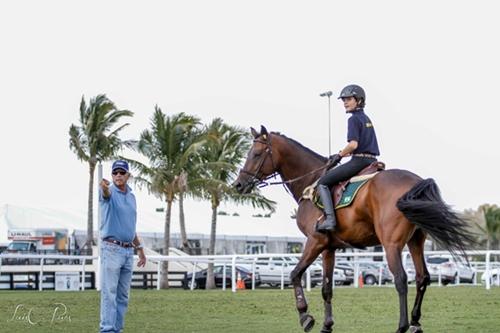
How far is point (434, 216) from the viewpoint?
1284 cm

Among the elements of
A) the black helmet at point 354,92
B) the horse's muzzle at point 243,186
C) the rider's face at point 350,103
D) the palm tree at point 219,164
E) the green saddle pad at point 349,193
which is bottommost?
the green saddle pad at point 349,193

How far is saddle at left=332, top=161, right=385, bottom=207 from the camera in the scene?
13773 millimetres

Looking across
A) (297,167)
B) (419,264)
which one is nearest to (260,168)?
(297,167)

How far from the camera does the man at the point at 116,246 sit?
40.2 feet

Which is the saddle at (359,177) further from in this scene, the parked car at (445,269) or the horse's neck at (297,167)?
the parked car at (445,269)

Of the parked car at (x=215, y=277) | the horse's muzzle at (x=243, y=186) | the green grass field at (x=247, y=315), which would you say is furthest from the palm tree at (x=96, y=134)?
the horse's muzzle at (x=243, y=186)

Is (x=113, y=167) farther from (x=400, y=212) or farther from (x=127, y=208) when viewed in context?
(x=400, y=212)

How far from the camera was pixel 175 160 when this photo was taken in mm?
50000

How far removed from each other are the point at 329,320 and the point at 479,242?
7.47 ft

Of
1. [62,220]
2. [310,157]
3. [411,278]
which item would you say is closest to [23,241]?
[62,220]

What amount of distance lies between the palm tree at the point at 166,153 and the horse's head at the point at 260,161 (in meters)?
33.8

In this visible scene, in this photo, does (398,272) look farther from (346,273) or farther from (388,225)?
(346,273)

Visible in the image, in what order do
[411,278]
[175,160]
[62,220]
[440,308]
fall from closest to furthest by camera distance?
1. [440,308]
2. [411,278]
3. [175,160]
4. [62,220]

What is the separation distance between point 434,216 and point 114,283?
13.5ft
